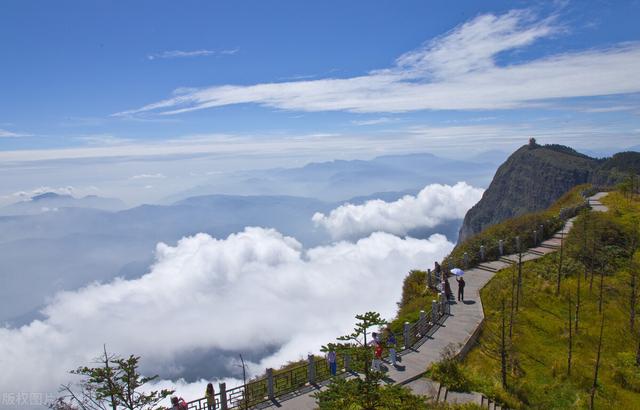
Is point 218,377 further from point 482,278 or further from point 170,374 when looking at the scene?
point 482,278

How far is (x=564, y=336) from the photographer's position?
64.5 ft

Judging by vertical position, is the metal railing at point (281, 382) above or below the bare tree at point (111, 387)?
below

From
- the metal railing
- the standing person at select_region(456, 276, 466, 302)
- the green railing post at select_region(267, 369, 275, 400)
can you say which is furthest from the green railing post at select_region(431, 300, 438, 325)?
the green railing post at select_region(267, 369, 275, 400)

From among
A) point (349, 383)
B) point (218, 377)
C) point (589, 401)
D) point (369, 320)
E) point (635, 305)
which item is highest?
point (369, 320)

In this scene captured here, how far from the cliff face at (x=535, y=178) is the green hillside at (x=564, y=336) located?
8849 centimetres

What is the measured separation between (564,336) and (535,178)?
404 feet

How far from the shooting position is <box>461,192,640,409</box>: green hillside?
1535cm

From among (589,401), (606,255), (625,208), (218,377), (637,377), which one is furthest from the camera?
(218,377)

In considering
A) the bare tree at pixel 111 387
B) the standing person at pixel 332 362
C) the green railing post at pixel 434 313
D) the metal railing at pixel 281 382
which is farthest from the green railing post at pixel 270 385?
the green railing post at pixel 434 313

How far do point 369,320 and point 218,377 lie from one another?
18116 centimetres

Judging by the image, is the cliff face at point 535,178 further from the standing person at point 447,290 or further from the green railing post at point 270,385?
the green railing post at point 270,385

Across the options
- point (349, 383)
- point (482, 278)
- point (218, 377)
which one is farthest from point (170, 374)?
point (349, 383)

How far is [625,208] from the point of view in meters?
40.6

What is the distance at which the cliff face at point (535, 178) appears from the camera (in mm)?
116750
